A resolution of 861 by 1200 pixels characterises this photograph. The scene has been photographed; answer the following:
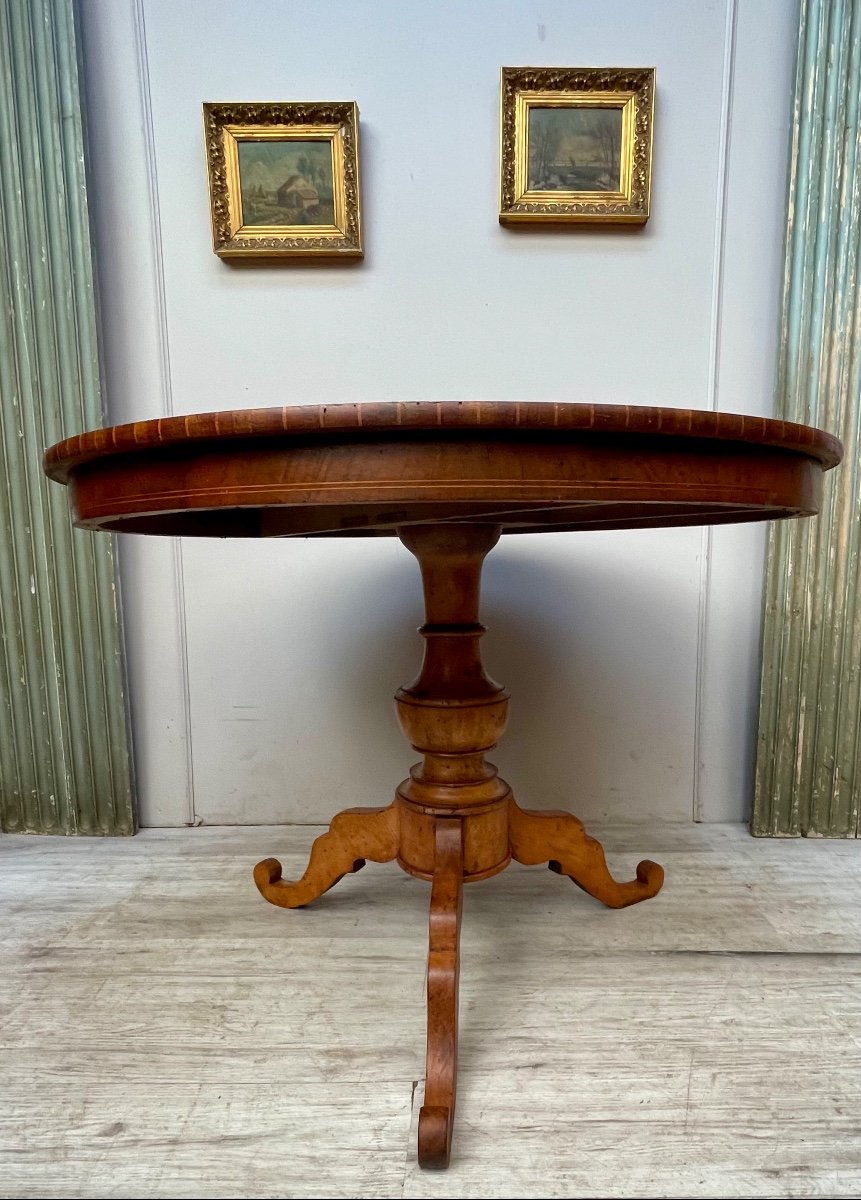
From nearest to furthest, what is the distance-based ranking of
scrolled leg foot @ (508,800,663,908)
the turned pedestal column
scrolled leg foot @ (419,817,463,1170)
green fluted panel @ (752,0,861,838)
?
scrolled leg foot @ (419,817,463,1170)
the turned pedestal column
scrolled leg foot @ (508,800,663,908)
green fluted panel @ (752,0,861,838)

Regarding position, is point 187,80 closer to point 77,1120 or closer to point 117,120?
point 117,120

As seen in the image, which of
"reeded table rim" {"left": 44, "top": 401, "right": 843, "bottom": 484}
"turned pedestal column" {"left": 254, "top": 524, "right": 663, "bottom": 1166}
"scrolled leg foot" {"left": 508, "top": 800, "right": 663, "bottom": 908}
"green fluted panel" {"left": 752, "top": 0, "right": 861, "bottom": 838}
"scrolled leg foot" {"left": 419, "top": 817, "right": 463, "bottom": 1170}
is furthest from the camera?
"green fluted panel" {"left": 752, "top": 0, "right": 861, "bottom": 838}

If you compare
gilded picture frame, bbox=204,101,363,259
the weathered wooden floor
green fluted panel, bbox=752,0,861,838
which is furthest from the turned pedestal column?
gilded picture frame, bbox=204,101,363,259

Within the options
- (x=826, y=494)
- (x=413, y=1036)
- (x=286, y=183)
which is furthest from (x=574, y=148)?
(x=413, y=1036)

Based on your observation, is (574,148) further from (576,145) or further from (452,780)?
(452,780)

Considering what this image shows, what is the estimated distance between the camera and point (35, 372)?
1396mm

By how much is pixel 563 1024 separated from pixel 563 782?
0.68 meters

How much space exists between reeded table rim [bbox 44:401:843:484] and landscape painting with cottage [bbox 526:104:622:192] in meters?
0.99

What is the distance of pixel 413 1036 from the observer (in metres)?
0.84

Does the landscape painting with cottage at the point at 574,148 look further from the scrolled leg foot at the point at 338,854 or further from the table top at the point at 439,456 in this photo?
the scrolled leg foot at the point at 338,854

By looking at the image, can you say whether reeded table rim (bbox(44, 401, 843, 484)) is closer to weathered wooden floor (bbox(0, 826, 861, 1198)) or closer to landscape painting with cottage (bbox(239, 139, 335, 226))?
weathered wooden floor (bbox(0, 826, 861, 1198))

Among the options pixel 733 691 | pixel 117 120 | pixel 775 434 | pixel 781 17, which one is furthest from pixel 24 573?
pixel 781 17

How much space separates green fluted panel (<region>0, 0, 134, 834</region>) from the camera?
1336 mm

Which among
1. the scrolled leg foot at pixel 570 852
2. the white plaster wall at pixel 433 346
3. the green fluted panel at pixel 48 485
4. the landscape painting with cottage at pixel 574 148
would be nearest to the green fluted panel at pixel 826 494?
the white plaster wall at pixel 433 346
